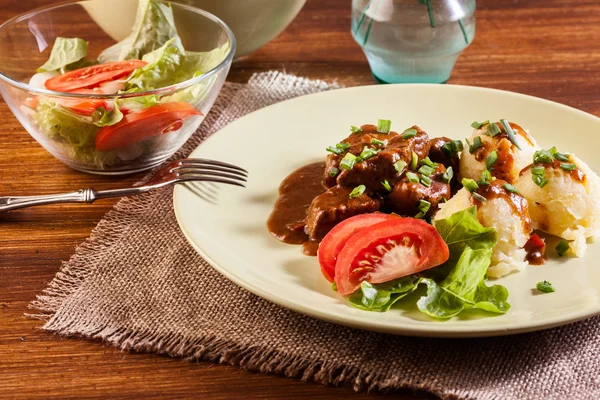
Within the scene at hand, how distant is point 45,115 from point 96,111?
0.26 metres

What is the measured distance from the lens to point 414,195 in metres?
3.09

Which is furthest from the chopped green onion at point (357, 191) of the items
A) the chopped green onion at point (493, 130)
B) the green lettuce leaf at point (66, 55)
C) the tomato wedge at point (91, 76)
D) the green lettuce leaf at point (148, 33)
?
the green lettuce leaf at point (66, 55)

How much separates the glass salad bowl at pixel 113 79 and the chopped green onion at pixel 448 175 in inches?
47.9

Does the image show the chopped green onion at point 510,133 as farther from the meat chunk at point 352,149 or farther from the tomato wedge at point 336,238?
the tomato wedge at point 336,238

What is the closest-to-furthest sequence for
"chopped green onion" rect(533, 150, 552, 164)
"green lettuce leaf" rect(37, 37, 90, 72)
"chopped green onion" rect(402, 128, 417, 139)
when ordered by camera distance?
"chopped green onion" rect(533, 150, 552, 164) < "chopped green onion" rect(402, 128, 417, 139) < "green lettuce leaf" rect(37, 37, 90, 72)

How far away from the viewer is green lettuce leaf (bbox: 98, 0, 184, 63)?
4.18 metres

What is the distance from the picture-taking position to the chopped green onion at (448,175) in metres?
3.21

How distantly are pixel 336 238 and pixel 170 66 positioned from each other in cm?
161

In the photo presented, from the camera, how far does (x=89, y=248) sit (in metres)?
3.25

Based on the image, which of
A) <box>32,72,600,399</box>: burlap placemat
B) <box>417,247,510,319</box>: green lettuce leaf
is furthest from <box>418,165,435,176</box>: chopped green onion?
<box>32,72,600,399</box>: burlap placemat

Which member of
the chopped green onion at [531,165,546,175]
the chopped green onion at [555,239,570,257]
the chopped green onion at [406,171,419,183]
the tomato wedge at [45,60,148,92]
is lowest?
the chopped green onion at [555,239,570,257]

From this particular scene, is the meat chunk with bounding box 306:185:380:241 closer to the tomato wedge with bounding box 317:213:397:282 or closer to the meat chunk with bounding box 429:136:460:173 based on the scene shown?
the tomato wedge with bounding box 317:213:397:282

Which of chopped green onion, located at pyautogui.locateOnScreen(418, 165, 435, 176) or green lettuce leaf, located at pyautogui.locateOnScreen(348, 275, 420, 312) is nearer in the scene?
green lettuce leaf, located at pyautogui.locateOnScreen(348, 275, 420, 312)

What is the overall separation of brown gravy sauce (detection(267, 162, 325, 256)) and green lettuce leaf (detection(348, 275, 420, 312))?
1.44 feet
